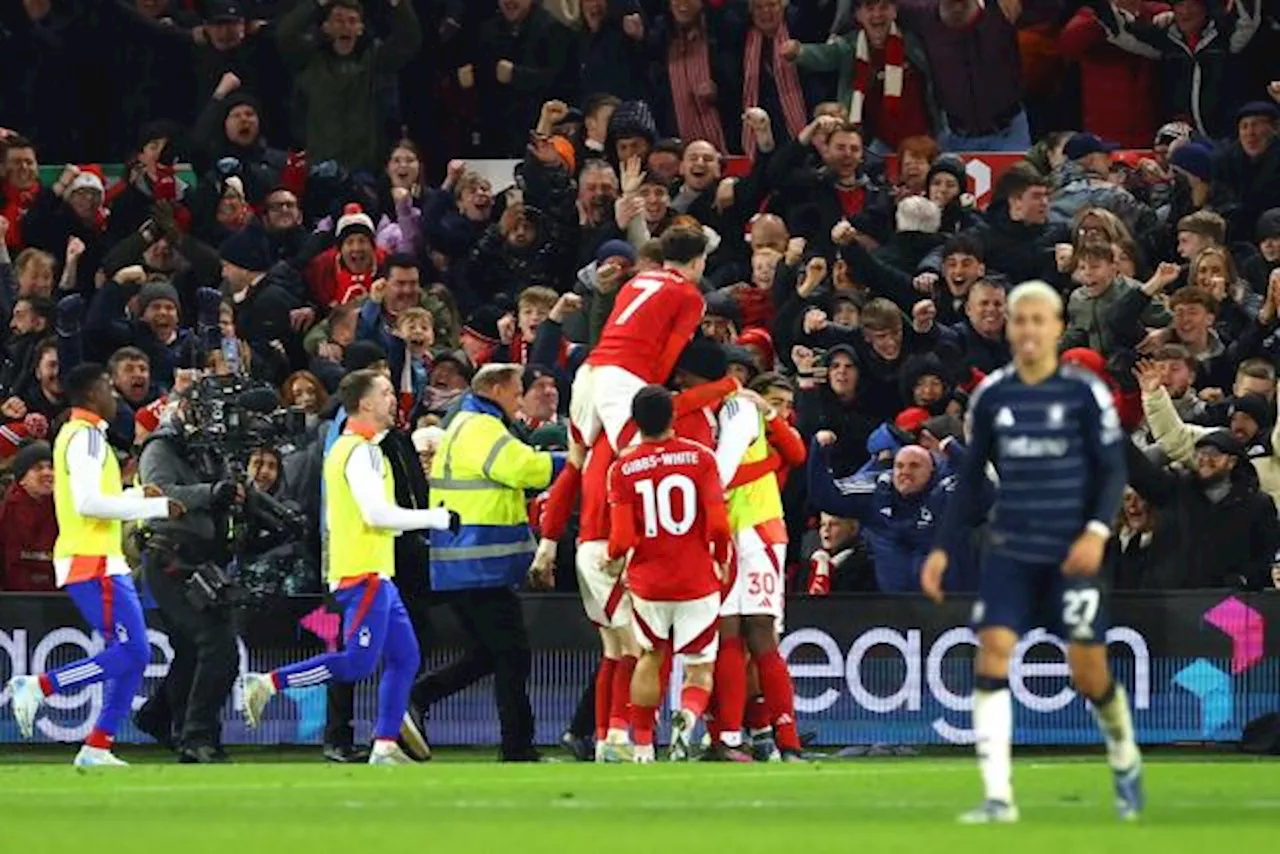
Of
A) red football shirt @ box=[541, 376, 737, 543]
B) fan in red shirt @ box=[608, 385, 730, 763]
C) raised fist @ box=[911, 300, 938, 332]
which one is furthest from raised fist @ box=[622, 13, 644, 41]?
fan in red shirt @ box=[608, 385, 730, 763]

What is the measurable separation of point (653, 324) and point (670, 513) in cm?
116

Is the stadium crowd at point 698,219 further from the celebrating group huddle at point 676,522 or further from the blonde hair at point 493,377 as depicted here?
the blonde hair at point 493,377

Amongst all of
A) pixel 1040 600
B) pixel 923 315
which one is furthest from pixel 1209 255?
pixel 1040 600

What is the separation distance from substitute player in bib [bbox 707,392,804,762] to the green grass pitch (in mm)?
653

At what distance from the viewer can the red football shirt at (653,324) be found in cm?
1825

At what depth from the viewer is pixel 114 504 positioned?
1852cm

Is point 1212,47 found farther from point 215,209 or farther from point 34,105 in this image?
point 34,105

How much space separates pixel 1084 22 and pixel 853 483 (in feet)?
21.2

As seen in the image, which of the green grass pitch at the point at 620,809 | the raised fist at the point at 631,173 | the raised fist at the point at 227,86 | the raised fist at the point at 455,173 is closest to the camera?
the green grass pitch at the point at 620,809

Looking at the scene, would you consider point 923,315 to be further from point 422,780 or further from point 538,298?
point 422,780

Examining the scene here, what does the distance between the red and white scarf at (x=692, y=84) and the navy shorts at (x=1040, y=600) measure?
41.9 ft

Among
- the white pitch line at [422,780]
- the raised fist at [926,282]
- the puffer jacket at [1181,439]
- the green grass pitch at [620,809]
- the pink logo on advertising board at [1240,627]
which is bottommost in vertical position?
the green grass pitch at [620,809]

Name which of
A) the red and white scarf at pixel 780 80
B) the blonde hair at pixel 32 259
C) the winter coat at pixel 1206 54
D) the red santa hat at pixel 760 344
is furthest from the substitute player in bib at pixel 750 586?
the blonde hair at pixel 32 259

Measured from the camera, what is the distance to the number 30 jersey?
58.2 feet
